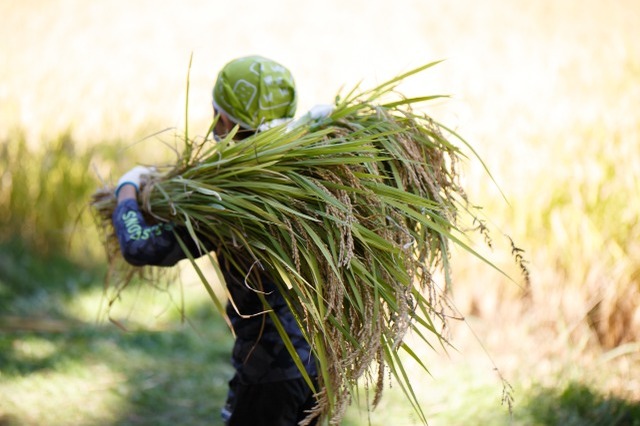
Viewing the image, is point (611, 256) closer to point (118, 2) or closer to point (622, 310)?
point (622, 310)

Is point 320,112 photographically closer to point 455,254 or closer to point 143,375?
point 143,375

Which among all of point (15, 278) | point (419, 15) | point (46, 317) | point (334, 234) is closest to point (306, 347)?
point (334, 234)

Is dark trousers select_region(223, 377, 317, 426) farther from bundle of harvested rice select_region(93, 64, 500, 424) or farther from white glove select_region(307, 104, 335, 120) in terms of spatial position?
white glove select_region(307, 104, 335, 120)

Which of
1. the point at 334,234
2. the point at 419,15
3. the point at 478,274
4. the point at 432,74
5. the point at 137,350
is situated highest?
the point at 419,15

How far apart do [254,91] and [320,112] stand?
0.61 ft

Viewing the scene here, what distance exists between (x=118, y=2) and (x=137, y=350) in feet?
24.5

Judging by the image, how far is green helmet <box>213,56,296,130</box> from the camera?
2.00 meters

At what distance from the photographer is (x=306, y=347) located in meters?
2.00

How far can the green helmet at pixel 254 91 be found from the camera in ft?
6.57

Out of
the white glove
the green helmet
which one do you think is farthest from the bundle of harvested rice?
the green helmet

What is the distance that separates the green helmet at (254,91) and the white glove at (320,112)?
112mm

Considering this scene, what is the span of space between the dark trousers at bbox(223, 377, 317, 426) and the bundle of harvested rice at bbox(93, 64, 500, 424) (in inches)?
8.8

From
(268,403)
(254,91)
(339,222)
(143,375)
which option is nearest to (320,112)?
(254,91)

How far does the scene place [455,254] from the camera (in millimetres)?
4055
